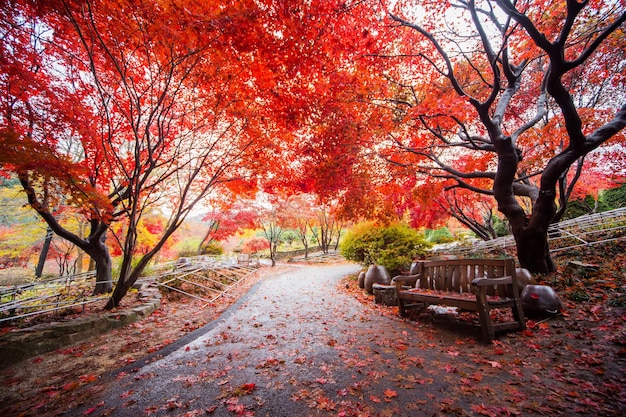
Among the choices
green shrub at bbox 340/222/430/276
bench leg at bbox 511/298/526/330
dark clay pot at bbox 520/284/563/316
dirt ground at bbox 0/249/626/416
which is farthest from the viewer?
green shrub at bbox 340/222/430/276

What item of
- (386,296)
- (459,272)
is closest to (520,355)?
(459,272)

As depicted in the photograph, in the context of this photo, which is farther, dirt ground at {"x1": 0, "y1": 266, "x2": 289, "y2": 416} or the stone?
the stone

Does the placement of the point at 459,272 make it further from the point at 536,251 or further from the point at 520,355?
the point at 536,251

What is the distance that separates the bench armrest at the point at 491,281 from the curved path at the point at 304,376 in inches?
32.6

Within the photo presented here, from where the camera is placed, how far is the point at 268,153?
27.1ft

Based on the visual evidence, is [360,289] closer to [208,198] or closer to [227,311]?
[227,311]

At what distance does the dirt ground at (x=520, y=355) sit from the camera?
2154mm

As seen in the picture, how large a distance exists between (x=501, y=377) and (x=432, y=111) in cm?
542

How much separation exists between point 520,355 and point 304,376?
2656 mm

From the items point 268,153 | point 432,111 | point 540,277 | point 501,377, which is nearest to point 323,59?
point 432,111

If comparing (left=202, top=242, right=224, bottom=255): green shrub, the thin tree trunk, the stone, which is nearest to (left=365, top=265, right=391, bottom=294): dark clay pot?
the stone

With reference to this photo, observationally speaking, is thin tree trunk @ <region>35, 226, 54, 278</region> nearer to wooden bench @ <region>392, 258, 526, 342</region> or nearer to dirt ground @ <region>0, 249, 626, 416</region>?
dirt ground @ <region>0, 249, 626, 416</region>

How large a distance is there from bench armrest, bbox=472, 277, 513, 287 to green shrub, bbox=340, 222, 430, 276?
451 centimetres

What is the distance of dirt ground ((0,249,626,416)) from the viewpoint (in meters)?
2.15
